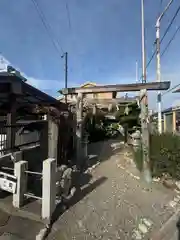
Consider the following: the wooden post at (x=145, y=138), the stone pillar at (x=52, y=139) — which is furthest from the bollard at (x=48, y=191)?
the wooden post at (x=145, y=138)

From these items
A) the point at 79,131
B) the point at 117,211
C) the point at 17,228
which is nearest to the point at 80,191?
the point at 117,211

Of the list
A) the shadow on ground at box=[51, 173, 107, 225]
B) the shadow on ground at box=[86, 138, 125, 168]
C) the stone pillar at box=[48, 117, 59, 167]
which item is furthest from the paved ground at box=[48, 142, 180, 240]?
the shadow on ground at box=[86, 138, 125, 168]

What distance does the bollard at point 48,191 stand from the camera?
467cm

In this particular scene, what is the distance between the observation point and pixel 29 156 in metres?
7.94

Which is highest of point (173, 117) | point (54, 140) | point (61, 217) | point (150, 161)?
point (173, 117)

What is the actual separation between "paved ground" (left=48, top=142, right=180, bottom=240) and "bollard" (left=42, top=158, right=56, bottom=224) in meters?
0.27

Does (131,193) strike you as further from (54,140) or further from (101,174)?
(54,140)

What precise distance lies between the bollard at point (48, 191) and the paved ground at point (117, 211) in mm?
268

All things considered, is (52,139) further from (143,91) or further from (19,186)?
(143,91)

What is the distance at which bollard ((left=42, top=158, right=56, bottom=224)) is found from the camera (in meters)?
4.67

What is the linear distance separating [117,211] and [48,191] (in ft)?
5.36

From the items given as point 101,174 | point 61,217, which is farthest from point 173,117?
point 61,217

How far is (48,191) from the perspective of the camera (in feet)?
15.5

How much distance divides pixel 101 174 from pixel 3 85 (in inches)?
165
